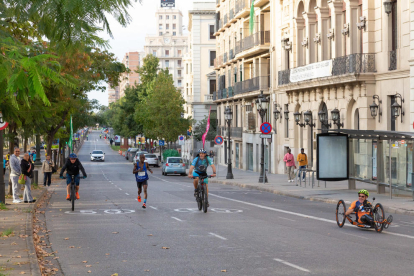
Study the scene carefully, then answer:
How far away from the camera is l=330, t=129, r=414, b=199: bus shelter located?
72.0ft

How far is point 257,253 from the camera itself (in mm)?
11227

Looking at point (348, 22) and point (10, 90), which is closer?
point (10, 90)

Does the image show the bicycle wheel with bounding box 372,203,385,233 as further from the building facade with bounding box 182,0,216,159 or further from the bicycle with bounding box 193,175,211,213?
the building facade with bounding box 182,0,216,159

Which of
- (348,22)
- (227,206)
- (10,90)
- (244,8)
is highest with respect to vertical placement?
(244,8)

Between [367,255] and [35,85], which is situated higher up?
[35,85]

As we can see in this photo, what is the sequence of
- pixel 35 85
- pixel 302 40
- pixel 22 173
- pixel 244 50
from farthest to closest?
pixel 244 50 → pixel 302 40 → pixel 22 173 → pixel 35 85

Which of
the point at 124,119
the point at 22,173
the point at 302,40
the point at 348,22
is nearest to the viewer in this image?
the point at 22,173

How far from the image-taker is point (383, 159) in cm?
2380

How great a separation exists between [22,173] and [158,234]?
9.11 m

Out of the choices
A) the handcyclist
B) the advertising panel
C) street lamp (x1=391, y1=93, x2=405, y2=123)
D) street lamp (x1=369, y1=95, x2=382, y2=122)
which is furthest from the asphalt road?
street lamp (x1=369, y1=95, x2=382, y2=122)

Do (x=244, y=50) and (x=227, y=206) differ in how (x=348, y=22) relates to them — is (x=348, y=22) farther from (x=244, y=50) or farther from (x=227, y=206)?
(x=244, y=50)

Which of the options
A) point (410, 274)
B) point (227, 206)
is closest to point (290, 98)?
point (227, 206)

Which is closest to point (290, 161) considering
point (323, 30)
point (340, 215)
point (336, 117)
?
point (336, 117)

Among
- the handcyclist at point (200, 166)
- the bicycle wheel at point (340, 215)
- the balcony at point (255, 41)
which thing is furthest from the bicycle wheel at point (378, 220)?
the balcony at point (255, 41)
